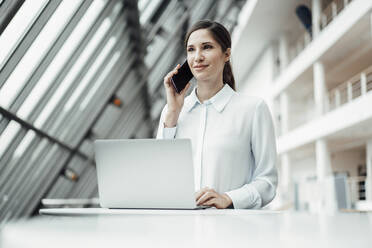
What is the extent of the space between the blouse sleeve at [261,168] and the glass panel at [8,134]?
464 cm

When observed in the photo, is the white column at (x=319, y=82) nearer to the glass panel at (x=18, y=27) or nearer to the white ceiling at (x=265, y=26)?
the white ceiling at (x=265, y=26)

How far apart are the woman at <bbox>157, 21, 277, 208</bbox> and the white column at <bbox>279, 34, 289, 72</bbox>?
19.2 m

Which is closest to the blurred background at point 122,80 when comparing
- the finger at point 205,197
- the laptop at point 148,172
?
the laptop at point 148,172

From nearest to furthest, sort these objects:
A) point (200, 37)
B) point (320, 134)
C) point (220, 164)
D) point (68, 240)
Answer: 1. point (68, 240)
2. point (220, 164)
3. point (200, 37)
4. point (320, 134)

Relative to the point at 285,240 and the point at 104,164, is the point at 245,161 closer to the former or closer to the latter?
the point at 104,164

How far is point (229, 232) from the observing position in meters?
0.72

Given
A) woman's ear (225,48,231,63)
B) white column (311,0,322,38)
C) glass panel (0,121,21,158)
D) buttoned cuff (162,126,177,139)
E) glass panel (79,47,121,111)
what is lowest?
buttoned cuff (162,126,177,139)

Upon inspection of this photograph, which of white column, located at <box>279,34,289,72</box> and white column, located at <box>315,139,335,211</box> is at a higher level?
white column, located at <box>279,34,289,72</box>

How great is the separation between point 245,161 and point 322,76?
15514mm

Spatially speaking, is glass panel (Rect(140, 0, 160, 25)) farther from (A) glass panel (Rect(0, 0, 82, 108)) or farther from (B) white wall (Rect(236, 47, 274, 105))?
(B) white wall (Rect(236, 47, 274, 105))

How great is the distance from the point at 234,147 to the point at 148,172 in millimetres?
619

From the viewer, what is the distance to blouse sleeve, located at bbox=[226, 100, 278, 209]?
1.88m

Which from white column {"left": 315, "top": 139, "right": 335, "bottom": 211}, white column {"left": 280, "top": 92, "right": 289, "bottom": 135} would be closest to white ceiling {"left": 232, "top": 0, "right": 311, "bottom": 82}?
white column {"left": 280, "top": 92, "right": 289, "bottom": 135}

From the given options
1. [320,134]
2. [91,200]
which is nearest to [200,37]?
[91,200]
